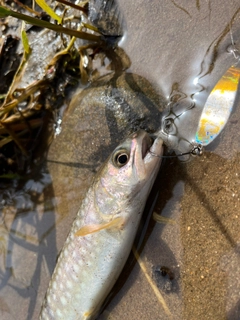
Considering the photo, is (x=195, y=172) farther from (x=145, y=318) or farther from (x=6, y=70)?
(x=6, y=70)

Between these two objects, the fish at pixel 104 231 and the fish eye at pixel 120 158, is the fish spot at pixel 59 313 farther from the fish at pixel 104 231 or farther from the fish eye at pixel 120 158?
the fish eye at pixel 120 158

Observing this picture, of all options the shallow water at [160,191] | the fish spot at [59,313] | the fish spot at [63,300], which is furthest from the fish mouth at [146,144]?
the fish spot at [59,313]

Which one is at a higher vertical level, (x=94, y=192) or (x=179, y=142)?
(x=179, y=142)

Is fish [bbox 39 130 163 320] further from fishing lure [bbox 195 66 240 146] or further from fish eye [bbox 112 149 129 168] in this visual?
fishing lure [bbox 195 66 240 146]

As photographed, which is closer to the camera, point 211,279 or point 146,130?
point 211,279

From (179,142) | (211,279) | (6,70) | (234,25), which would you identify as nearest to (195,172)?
(179,142)

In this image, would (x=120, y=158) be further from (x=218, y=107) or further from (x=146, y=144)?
(x=218, y=107)
